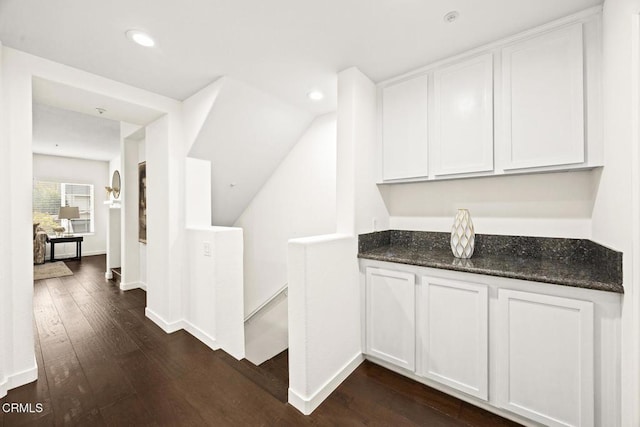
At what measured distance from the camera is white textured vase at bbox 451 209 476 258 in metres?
1.98

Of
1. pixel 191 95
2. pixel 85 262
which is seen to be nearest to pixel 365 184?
pixel 191 95

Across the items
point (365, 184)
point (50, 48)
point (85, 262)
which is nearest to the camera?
point (50, 48)

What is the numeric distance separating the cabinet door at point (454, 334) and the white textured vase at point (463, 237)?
0.39 m

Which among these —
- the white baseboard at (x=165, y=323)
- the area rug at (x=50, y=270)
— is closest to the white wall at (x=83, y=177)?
the area rug at (x=50, y=270)

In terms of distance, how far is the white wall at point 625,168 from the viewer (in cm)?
116

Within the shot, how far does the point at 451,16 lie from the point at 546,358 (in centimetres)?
207

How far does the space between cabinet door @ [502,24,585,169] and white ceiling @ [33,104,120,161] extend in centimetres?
519

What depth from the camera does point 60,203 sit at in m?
6.61

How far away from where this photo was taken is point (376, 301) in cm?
207

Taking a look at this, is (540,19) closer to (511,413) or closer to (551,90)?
(551,90)

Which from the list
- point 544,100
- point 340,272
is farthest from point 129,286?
point 544,100

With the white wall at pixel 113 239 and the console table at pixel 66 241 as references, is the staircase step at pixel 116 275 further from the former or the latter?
the console table at pixel 66 241

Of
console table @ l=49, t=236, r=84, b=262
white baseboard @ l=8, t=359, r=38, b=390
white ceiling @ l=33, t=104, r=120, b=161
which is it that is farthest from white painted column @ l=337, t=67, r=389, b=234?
console table @ l=49, t=236, r=84, b=262

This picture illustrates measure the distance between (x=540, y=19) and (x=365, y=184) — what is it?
4.99ft
